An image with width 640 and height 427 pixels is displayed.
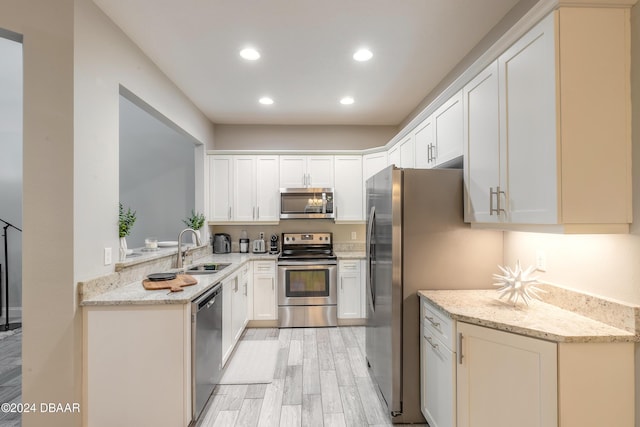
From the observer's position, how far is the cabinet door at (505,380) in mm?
1318

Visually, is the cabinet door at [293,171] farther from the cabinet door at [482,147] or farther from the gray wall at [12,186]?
the gray wall at [12,186]

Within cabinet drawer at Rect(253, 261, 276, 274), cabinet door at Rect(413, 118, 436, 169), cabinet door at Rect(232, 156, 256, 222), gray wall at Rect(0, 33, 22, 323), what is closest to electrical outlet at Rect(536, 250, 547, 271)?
cabinet door at Rect(413, 118, 436, 169)

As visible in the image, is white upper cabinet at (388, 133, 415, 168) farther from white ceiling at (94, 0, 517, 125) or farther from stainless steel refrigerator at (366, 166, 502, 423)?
stainless steel refrigerator at (366, 166, 502, 423)

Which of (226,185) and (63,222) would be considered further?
(226,185)

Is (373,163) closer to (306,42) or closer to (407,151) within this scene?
(407,151)

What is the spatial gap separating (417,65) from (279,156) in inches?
86.9

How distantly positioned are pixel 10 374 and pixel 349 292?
11.2 ft

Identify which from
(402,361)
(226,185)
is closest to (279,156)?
(226,185)

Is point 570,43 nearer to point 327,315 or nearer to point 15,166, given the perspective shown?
point 327,315

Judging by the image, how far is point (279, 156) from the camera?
168 inches

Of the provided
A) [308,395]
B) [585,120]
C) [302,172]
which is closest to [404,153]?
[302,172]

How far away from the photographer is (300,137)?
454 centimetres

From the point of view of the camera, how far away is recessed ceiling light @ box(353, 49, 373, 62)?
8.18 ft

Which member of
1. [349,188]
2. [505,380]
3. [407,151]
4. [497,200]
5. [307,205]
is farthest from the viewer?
[349,188]
